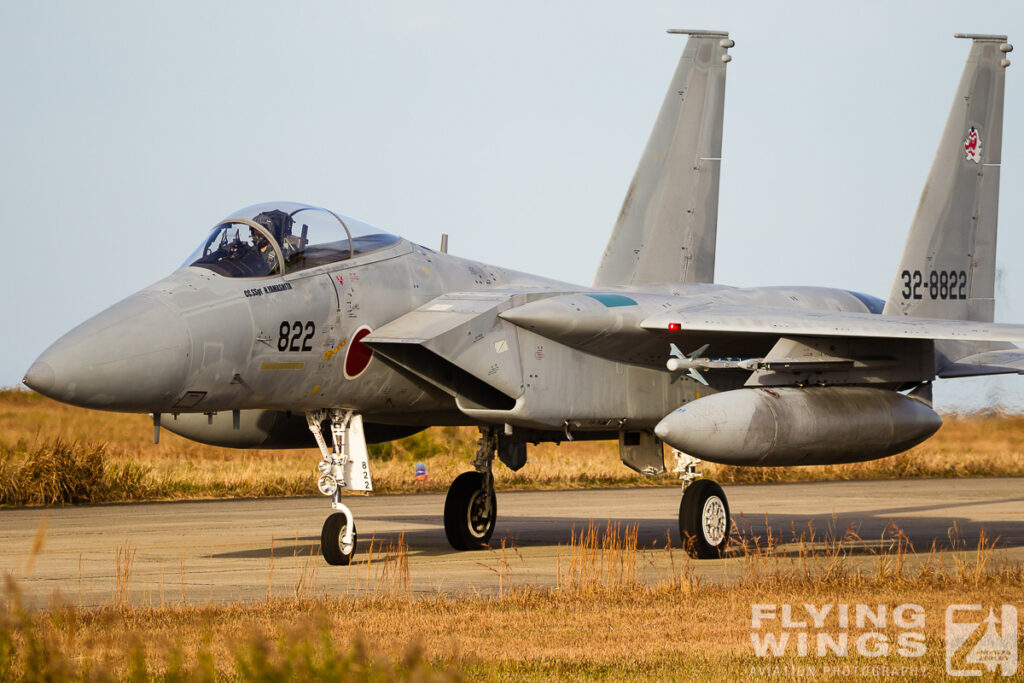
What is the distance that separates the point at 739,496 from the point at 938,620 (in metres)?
14.2

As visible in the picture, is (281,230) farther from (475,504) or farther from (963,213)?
(963,213)

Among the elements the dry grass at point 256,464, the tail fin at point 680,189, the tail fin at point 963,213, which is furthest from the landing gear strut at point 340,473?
the dry grass at point 256,464

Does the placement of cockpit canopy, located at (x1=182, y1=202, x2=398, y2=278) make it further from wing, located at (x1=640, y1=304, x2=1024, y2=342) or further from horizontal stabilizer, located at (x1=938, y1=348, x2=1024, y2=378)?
horizontal stabilizer, located at (x1=938, y1=348, x2=1024, y2=378)

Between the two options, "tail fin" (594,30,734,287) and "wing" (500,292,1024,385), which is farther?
"tail fin" (594,30,734,287)

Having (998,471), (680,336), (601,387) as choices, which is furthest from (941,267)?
(998,471)

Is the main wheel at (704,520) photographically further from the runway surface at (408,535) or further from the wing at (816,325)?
the wing at (816,325)

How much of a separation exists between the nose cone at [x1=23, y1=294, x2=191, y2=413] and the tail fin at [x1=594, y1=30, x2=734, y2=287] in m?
7.58

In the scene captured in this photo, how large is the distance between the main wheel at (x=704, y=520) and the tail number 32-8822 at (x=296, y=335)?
168 inches

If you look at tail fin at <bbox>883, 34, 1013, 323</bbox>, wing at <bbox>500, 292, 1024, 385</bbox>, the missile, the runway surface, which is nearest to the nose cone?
the runway surface

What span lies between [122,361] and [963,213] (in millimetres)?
10359

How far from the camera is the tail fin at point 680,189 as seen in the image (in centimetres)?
1588

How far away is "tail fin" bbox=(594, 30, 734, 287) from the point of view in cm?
1588

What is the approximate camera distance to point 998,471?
28.0 meters

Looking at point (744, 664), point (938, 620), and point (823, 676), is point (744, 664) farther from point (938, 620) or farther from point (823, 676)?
point (938, 620)
